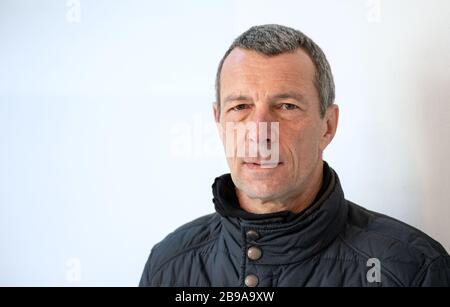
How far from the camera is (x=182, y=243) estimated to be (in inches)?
50.7

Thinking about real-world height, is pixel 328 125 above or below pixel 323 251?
above

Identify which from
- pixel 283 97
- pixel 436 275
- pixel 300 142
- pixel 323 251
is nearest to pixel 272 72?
pixel 283 97

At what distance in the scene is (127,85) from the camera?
162 cm

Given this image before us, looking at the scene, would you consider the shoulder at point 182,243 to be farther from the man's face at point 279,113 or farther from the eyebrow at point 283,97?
the eyebrow at point 283,97

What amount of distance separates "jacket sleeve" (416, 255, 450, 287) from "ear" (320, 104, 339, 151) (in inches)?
13.4

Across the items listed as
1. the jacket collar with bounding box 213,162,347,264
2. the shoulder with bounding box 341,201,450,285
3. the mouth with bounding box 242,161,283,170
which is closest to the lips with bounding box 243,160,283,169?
the mouth with bounding box 242,161,283,170

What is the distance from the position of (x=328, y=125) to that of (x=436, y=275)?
0.40 meters

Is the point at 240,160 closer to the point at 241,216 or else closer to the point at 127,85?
the point at 241,216

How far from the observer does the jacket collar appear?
110 centimetres

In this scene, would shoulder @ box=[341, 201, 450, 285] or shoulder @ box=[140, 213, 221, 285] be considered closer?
shoulder @ box=[341, 201, 450, 285]

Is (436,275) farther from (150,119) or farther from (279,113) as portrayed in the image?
(150,119)

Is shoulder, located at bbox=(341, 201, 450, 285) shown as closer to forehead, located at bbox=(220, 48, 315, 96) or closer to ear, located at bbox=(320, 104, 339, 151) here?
ear, located at bbox=(320, 104, 339, 151)
